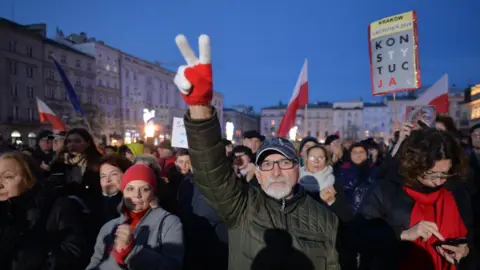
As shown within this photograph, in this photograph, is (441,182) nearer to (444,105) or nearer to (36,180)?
(36,180)

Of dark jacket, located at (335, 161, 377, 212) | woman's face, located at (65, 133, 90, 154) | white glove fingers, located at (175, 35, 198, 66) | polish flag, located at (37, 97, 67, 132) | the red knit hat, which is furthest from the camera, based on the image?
polish flag, located at (37, 97, 67, 132)

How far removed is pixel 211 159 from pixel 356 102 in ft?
398

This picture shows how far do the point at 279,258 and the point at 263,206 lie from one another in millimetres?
337

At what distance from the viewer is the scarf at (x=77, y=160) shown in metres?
4.62

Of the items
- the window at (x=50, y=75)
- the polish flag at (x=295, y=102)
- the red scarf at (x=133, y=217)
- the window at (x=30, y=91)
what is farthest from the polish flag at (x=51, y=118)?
the window at (x=50, y=75)

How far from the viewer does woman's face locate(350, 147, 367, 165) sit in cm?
732

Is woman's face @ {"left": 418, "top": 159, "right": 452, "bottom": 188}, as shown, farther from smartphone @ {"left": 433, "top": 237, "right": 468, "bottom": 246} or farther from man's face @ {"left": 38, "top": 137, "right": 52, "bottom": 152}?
man's face @ {"left": 38, "top": 137, "right": 52, "bottom": 152}

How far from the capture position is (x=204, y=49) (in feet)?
6.59

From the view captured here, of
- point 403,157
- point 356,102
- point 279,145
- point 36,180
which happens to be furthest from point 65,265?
point 356,102

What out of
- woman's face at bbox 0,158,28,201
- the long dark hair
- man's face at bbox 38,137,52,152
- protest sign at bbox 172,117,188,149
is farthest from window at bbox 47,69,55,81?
woman's face at bbox 0,158,28,201

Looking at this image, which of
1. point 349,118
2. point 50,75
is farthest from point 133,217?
point 349,118

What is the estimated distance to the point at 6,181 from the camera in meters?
3.29

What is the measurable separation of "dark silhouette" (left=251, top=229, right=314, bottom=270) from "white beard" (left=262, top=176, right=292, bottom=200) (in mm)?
275

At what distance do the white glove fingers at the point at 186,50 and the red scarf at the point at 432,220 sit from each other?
5.92 ft
